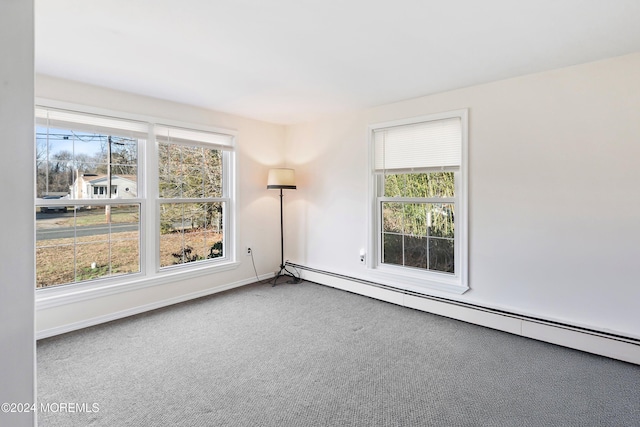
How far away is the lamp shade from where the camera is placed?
4.36 meters

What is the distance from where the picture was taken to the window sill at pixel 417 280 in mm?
3293

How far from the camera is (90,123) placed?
10.1 feet

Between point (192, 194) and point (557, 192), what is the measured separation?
3.91m

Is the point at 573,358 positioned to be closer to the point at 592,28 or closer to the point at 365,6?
the point at 592,28

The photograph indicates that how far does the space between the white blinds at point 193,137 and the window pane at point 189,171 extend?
76 mm

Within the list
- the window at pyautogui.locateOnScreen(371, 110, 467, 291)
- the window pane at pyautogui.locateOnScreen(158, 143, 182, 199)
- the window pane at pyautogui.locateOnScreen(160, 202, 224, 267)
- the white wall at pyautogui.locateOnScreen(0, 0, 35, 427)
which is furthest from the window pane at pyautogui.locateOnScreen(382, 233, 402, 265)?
the white wall at pyautogui.locateOnScreen(0, 0, 35, 427)

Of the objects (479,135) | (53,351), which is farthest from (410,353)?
(53,351)

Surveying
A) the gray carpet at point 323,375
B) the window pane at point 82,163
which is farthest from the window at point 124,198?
the gray carpet at point 323,375

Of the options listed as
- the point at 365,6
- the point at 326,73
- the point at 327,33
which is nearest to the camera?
the point at 365,6

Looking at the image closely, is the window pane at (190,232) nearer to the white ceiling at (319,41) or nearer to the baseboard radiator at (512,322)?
the white ceiling at (319,41)

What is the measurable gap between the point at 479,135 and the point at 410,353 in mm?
2193

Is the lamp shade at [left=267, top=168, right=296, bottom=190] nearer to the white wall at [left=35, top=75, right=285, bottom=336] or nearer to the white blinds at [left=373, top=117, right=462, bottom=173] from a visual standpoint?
the white wall at [left=35, top=75, right=285, bottom=336]

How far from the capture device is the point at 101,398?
78.0 inches

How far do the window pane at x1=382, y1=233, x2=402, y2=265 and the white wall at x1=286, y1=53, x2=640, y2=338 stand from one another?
88 centimetres
